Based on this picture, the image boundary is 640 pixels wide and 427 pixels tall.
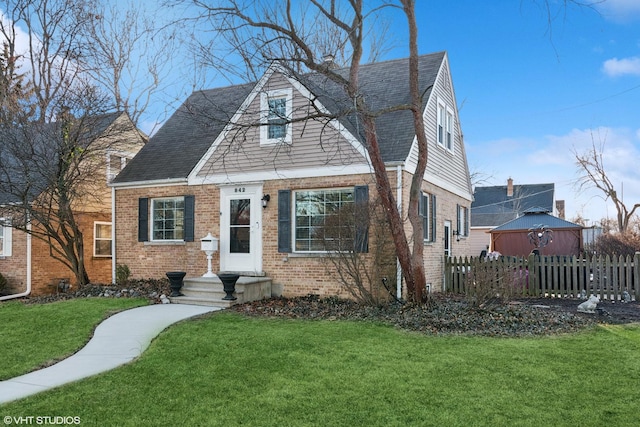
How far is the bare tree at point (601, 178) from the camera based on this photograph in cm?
3003

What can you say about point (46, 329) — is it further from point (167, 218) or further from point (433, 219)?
point (433, 219)

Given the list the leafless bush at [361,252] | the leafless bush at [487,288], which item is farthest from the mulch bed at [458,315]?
the leafless bush at [361,252]

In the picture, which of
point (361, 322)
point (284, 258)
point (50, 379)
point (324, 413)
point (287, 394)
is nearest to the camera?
point (324, 413)

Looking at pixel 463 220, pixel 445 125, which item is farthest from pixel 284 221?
pixel 463 220

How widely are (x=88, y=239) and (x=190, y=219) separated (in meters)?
6.31

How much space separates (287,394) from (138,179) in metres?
10.8

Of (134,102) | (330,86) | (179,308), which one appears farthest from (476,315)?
(134,102)

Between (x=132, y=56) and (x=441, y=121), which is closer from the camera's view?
(x=441, y=121)

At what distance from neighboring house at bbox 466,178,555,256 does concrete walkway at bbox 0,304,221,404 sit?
2700 cm

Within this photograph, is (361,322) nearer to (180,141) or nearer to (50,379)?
(50,379)

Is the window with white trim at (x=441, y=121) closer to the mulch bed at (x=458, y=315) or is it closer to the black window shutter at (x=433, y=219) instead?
the black window shutter at (x=433, y=219)

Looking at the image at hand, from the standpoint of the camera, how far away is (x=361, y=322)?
830 cm

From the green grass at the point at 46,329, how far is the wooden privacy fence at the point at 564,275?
804 centimetres

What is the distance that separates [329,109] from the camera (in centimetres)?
1133
